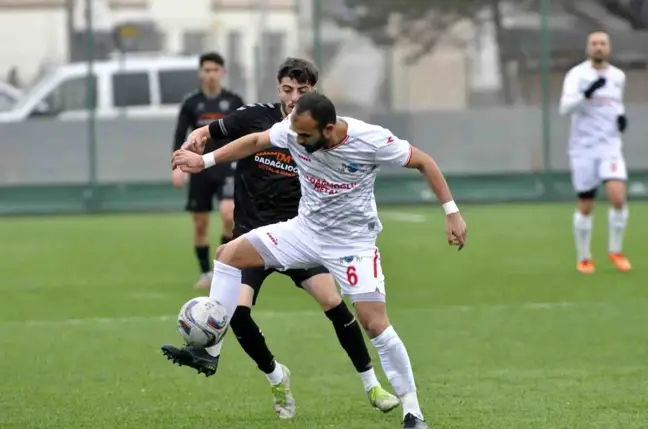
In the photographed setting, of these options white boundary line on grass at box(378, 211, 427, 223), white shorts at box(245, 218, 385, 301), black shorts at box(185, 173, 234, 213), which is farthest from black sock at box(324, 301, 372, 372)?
white boundary line on grass at box(378, 211, 427, 223)

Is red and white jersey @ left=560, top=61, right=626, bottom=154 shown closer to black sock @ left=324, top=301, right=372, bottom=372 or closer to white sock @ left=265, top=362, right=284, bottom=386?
black sock @ left=324, top=301, right=372, bottom=372

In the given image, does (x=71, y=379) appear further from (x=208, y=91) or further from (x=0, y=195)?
(x=0, y=195)

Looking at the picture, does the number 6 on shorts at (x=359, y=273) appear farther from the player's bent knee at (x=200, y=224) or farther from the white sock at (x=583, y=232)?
the white sock at (x=583, y=232)

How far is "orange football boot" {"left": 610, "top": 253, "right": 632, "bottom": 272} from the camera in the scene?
1505 centimetres

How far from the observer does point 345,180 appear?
7613 mm

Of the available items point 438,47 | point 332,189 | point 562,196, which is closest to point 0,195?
point 438,47

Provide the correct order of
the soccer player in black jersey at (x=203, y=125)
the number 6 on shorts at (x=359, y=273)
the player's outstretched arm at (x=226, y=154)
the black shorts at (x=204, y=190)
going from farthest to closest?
the black shorts at (x=204, y=190)
the soccer player in black jersey at (x=203, y=125)
the player's outstretched arm at (x=226, y=154)
the number 6 on shorts at (x=359, y=273)

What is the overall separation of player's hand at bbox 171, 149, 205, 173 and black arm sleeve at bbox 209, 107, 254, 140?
0.52 m

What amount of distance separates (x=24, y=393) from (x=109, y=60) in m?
16.1

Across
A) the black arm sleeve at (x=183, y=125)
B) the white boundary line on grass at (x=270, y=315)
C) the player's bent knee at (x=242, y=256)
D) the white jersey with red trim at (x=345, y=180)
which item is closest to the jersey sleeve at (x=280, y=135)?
the white jersey with red trim at (x=345, y=180)

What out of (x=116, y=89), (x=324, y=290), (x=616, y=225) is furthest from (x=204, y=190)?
(x=116, y=89)

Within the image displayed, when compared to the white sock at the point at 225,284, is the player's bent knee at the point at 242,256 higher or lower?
higher

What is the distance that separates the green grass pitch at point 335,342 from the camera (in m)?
8.20

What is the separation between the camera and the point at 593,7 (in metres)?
24.9
